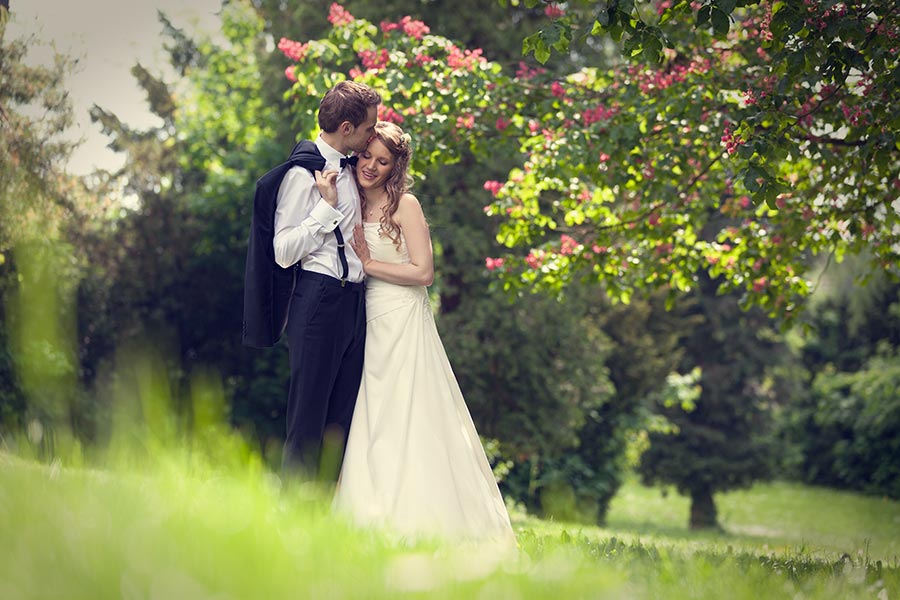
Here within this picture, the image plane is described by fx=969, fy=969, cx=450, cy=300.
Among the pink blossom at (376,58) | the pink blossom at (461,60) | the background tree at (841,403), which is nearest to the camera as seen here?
the pink blossom at (461,60)

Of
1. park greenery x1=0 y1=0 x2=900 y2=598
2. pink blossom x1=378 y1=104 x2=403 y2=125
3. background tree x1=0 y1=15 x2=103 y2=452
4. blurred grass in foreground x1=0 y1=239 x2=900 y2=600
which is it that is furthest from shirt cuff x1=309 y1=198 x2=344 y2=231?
background tree x1=0 y1=15 x2=103 y2=452

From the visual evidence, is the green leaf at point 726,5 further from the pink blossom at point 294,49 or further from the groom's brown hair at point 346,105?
the pink blossom at point 294,49

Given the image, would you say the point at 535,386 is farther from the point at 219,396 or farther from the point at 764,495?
the point at 764,495

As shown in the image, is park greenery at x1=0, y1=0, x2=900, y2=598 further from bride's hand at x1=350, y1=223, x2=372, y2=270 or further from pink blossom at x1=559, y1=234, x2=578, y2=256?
bride's hand at x1=350, y1=223, x2=372, y2=270

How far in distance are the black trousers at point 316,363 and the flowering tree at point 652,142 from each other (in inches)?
116

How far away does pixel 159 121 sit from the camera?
2148 centimetres

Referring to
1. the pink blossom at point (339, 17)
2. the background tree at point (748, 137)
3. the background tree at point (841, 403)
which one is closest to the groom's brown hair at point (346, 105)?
the background tree at point (748, 137)

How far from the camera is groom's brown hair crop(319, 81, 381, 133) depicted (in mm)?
4820

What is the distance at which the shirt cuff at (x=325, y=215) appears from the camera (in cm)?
469

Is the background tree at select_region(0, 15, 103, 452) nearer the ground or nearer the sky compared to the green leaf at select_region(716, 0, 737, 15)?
nearer the ground

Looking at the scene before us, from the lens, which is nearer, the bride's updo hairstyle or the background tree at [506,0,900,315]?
the bride's updo hairstyle

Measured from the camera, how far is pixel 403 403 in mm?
4773

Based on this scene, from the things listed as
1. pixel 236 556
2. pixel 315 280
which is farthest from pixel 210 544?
pixel 315 280

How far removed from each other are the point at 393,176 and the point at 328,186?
0.41 meters
